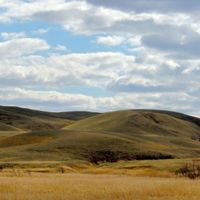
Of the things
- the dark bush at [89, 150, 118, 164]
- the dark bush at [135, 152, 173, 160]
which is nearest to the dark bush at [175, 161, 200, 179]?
the dark bush at [89, 150, 118, 164]

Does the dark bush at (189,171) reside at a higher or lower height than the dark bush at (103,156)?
higher

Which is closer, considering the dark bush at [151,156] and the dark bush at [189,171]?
the dark bush at [189,171]

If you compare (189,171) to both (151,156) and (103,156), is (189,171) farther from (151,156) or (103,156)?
(151,156)

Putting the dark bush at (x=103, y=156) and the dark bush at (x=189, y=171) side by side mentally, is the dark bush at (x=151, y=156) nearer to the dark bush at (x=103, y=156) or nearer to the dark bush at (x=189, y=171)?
the dark bush at (x=103, y=156)

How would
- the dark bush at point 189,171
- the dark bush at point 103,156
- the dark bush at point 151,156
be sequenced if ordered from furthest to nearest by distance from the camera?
the dark bush at point 151,156, the dark bush at point 103,156, the dark bush at point 189,171

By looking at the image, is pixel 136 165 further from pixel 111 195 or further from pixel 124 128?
pixel 124 128

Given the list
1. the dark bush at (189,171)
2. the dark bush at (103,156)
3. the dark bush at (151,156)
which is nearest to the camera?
the dark bush at (189,171)

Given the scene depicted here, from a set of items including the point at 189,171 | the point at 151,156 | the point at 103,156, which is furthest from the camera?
the point at 151,156

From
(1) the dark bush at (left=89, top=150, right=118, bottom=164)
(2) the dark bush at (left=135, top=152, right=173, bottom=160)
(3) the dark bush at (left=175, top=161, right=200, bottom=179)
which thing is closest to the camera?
(3) the dark bush at (left=175, top=161, right=200, bottom=179)

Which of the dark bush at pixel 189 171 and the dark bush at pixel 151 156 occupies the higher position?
the dark bush at pixel 189 171

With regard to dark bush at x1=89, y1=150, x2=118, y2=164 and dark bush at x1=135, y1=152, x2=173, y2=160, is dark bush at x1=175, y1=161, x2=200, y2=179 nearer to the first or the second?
dark bush at x1=89, y1=150, x2=118, y2=164

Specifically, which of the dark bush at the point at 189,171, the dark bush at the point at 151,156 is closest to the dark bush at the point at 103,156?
the dark bush at the point at 151,156

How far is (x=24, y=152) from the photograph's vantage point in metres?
94.6

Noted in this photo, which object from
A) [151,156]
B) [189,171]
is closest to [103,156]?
[151,156]
